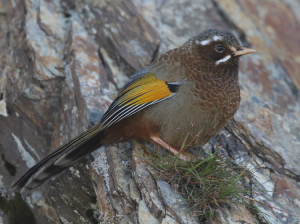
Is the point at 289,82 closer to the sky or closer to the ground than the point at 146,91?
closer to the ground

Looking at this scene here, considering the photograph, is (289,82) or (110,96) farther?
(289,82)

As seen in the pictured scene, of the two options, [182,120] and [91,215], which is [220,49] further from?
[91,215]

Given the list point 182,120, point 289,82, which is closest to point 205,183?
point 182,120

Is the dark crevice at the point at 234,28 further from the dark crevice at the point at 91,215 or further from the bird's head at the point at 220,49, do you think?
the dark crevice at the point at 91,215

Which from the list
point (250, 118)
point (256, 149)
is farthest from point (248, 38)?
point (256, 149)

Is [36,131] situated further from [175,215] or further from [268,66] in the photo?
[268,66]

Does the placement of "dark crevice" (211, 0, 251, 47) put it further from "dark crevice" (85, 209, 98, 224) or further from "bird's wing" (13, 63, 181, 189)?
"dark crevice" (85, 209, 98, 224)

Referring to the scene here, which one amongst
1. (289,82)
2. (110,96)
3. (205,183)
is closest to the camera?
(205,183)

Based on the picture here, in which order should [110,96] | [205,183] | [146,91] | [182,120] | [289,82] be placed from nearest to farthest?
[205,183] < [182,120] < [146,91] < [110,96] < [289,82]
